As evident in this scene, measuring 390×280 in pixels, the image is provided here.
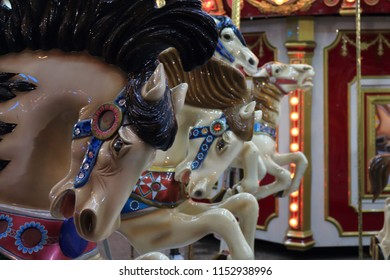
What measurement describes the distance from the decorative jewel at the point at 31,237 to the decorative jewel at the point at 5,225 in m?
0.02

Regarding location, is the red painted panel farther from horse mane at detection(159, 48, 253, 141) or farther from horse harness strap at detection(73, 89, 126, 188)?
horse harness strap at detection(73, 89, 126, 188)

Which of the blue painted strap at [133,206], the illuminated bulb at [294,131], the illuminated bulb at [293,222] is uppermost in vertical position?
the illuminated bulb at [294,131]

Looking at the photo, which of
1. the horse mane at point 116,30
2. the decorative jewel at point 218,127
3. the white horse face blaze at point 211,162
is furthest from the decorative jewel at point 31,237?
the decorative jewel at point 218,127

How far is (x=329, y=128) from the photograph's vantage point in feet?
12.8

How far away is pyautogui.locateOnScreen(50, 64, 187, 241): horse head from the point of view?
0.87 meters

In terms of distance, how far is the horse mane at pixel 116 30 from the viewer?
0.92 metres

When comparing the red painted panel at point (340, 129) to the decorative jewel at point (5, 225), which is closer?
the decorative jewel at point (5, 225)

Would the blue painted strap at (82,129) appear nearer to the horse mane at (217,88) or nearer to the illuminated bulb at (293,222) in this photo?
the horse mane at (217,88)

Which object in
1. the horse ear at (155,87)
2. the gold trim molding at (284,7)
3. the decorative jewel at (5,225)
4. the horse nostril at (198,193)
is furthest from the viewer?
the gold trim molding at (284,7)

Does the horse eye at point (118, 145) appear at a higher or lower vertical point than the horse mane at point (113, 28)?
lower

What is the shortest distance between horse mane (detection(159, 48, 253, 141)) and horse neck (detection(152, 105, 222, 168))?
2cm

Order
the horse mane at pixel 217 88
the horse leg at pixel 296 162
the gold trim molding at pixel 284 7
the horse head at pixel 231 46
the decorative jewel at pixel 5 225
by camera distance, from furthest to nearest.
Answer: the gold trim molding at pixel 284 7
the horse leg at pixel 296 162
the horse head at pixel 231 46
the horse mane at pixel 217 88
the decorative jewel at pixel 5 225

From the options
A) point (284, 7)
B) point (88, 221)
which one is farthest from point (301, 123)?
point (88, 221)

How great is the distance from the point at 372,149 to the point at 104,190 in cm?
325
